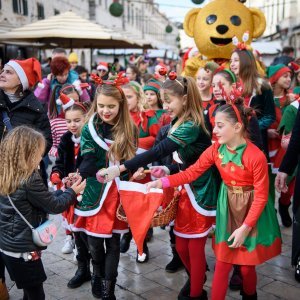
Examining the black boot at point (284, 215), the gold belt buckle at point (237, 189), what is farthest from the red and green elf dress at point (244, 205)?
the black boot at point (284, 215)

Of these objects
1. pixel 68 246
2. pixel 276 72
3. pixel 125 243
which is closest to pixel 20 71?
pixel 68 246

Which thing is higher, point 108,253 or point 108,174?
point 108,174

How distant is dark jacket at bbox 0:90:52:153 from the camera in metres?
3.62

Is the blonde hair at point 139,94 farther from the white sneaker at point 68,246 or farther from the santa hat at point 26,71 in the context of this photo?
the white sneaker at point 68,246

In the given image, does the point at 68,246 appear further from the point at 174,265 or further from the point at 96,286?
the point at 174,265

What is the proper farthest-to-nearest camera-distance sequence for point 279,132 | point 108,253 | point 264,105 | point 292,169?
point 279,132 < point 264,105 < point 292,169 < point 108,253

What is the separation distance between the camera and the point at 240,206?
2.91 meters

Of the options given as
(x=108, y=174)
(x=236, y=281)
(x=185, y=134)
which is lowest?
(x=236, y=281)

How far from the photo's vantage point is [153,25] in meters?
66.2

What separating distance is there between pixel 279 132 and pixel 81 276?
8.80 feet

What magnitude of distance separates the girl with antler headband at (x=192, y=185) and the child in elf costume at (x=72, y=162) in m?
0.88

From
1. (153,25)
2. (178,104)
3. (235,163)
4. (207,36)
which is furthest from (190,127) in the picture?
(153,25)

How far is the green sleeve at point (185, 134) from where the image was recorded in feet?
10.2

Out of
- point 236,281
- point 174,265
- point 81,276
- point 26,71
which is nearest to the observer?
point 236,281
